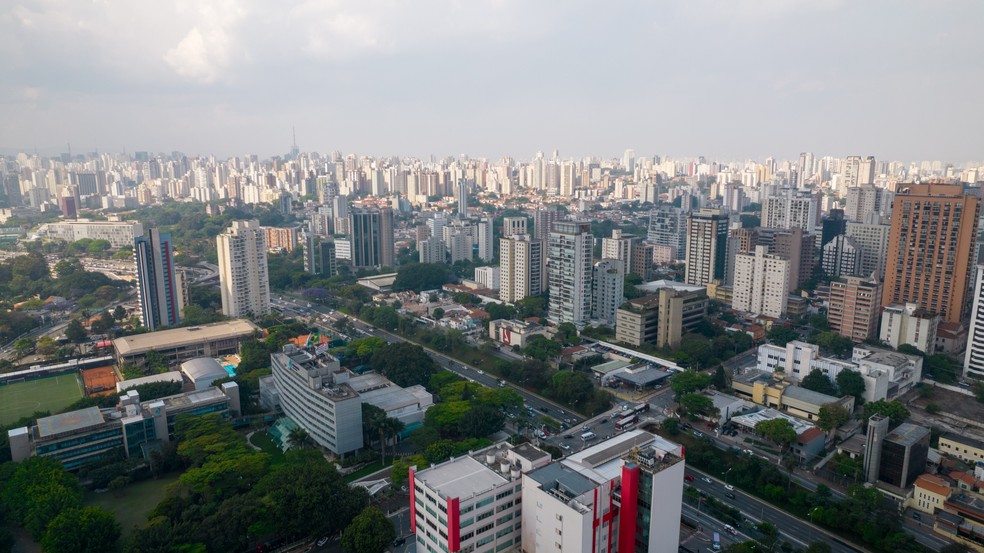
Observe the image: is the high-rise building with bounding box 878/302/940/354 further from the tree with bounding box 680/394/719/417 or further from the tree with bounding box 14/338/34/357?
the tree with bounding box 14/338/34/357

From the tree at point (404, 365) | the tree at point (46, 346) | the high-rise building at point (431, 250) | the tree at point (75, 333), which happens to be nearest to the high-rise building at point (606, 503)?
the tree at point (404, 365)

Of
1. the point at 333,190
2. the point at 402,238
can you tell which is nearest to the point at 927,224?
the point at 402,238

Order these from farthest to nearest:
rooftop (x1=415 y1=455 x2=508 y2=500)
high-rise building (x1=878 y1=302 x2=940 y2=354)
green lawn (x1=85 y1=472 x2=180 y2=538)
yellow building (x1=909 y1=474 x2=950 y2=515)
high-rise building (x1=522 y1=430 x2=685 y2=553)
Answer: high-rise building (x1=878 y1=302 x2=940 y2=354), green lawn (x1=85 y1=472 x2=180 y2=538), yellow building (x1=909 y1=474 x2=950 y2=515), rooftop (x1=415 y1=455 x2=508 y2=500), high-rise building (x1=522 y1=430 x2=685 y2=553)

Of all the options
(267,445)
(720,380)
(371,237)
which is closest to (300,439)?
(267,445)

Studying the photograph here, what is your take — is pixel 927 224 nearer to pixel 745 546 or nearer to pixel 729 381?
pixel 729 381

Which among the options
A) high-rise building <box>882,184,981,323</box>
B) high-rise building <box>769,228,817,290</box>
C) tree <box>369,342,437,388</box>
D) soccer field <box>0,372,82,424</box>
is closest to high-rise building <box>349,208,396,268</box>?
soccer field <box>0,372,82,424</box>

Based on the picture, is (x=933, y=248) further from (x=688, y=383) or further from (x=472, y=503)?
(x=472, y=503)
